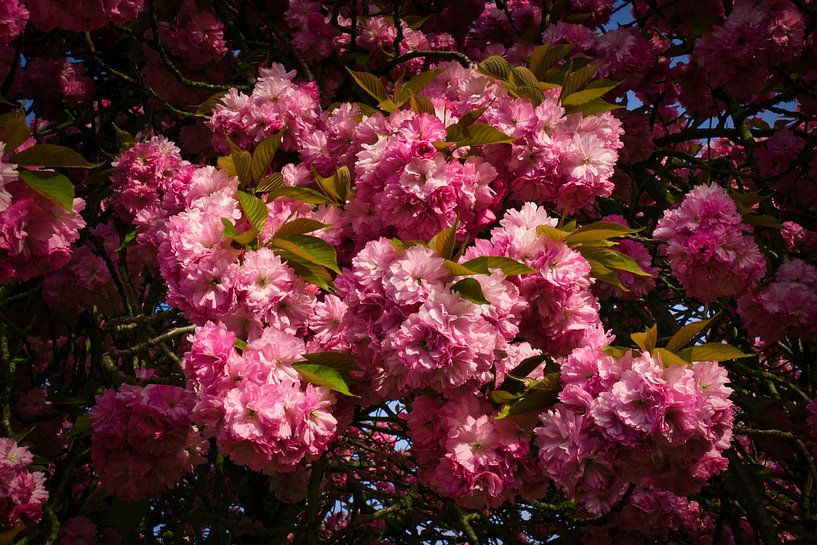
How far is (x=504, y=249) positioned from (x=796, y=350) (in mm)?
2127

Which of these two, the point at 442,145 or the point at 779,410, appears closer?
the point at 442,145

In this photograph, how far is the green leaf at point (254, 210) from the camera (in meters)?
1.72

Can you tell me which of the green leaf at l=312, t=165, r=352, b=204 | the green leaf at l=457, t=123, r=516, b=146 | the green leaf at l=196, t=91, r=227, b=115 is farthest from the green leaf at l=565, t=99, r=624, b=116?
the green leaf at l=196, t=91, r=227, b=115

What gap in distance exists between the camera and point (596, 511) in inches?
56.0

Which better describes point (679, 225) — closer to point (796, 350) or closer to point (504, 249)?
point (504, 249)

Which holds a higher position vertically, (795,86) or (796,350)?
(795,86)

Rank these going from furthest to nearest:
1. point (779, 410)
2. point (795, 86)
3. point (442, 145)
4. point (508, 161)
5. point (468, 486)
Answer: point (779, 410) < point (795, 86) < point (508, 161) < point (442, 145) < point (468, 486)

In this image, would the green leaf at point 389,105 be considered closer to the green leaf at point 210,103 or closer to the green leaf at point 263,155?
the green leaf at point 263,155

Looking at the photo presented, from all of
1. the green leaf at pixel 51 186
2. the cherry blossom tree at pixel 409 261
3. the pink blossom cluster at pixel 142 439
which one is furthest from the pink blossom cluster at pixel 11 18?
the pink blossom cluster at pixel 142 439

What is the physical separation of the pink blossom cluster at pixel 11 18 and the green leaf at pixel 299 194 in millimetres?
1183

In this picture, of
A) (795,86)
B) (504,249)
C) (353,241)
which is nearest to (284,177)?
(353,241)

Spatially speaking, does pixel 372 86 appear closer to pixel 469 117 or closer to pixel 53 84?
pixel 469 117

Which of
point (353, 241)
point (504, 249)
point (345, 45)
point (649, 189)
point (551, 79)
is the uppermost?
point (345, 45)

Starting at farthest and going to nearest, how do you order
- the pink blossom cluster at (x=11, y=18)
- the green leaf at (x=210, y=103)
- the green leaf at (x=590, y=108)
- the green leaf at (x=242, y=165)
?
the green leaf at (x=210, y=103), the pink blossom cluster at (x=11, y=18), the green leaf at (x=590, y=108), the green leaf at (x=242, y=165)
